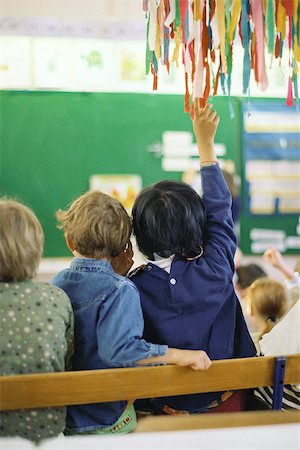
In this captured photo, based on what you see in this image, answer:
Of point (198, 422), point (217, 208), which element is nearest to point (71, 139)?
point (217, 208)

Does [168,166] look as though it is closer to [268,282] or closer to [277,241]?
[277,241]

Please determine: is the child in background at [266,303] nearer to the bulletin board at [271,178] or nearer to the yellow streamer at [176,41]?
the yellow streamer at [176,41]

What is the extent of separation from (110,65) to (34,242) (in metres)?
2.69

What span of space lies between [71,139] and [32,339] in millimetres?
2697

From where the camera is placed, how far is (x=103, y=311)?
69.1 inches

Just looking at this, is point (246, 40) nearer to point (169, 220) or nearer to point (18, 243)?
point (169, 220)

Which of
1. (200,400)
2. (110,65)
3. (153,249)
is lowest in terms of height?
(200,400)

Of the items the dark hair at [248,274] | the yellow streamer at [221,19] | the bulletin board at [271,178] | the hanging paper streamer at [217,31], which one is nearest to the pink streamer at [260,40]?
the hanging paper streamer at [217,31]

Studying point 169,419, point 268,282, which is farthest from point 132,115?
point 169,419

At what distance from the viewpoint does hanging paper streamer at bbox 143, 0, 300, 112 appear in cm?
Result: 210

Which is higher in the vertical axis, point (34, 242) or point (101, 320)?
point (34, 242)

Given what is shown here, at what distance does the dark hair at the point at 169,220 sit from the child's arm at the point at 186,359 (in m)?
0.32

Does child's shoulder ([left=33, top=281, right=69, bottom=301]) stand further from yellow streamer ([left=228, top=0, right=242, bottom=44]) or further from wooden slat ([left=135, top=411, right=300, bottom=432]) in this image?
yellow streamer ([left=228, top=0, right=242, bottom=44])

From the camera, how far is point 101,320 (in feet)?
5.75
